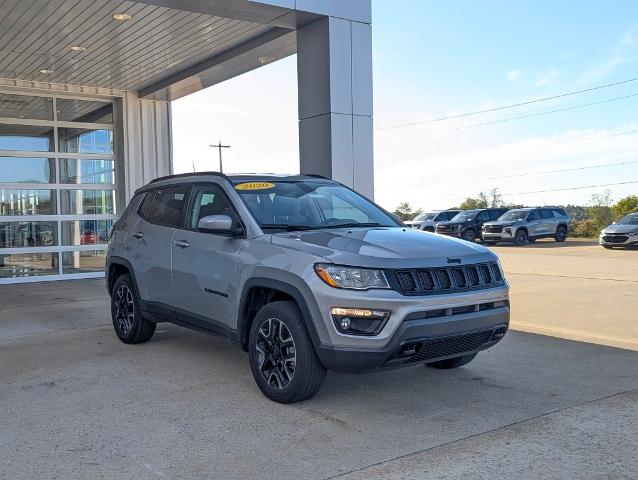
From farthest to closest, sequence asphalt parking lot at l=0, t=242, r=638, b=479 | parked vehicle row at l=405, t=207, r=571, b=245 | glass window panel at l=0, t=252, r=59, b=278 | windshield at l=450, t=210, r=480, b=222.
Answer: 1. windshield at l=450, t=210, r=480, b=222
2. parked vehicle row at l=405, t=207, r=571, b=245
3. glass window panel at l=0, t=252, r=59, b=278
4. asphalt parking lot at l=0, t=242, r=638, b=479

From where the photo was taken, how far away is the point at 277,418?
4.70 metres

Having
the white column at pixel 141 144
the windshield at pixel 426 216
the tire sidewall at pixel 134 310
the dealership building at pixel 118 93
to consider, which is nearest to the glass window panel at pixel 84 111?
the dealership building at pixel 118 93

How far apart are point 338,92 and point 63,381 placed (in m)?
4.95

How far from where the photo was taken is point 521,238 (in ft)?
95.4

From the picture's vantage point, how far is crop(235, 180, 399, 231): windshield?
561 centimetres

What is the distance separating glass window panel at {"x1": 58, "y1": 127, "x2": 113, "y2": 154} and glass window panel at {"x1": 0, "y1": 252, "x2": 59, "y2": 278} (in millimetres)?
2353

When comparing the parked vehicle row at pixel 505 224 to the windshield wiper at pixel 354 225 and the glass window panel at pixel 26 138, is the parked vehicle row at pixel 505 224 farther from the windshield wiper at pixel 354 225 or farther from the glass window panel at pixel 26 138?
the windshield wiper at pixel 354 225

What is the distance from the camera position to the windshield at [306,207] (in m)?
5.61

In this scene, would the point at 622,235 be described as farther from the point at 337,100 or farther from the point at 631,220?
the point at 337,100

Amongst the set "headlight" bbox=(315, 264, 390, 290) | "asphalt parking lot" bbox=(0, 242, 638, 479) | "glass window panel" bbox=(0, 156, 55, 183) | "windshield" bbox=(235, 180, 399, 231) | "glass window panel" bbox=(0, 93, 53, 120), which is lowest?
"asphalt parking lot" bbox=(0, 242, 638, 479)

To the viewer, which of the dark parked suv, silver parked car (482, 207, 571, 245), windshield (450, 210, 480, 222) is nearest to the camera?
silver parked car (482, 207, 571, 245)

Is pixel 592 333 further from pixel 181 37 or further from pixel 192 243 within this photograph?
pixel 181 37

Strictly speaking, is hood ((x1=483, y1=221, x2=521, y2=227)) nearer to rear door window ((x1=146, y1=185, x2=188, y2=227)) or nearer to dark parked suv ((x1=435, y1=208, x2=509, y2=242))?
dark parked suv ((x1=435, y1=208, x2=509, y2=242))

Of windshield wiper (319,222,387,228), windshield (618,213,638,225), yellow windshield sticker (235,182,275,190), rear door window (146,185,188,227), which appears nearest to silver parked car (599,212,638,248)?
windshield (618,213,638,225)
